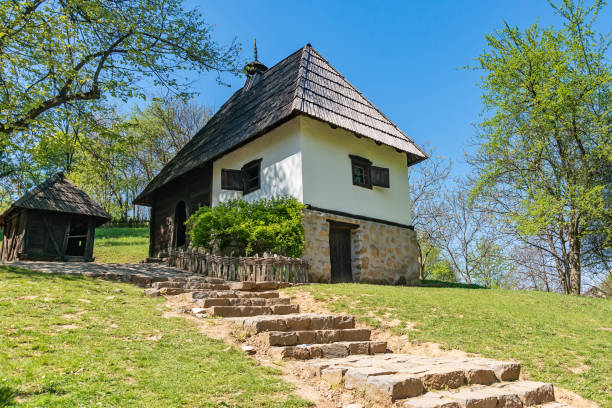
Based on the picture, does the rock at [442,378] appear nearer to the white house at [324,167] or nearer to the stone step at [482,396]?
the stone step at [482,396]

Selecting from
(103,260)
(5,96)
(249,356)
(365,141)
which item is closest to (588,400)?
(249,356)

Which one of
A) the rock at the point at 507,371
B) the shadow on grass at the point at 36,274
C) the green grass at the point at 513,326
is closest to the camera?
the rock at the point at 507,371

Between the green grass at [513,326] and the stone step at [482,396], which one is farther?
the green grass at [513,326]

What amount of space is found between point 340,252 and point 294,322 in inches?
278

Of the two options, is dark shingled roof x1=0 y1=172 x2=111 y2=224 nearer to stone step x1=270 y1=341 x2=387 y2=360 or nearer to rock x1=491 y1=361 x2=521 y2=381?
stone step x1=270 y1=341 x2=387 y2=360

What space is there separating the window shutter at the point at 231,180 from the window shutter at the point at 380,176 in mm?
4327

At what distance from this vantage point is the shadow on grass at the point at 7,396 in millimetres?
3008

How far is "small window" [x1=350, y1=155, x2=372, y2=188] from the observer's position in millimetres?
13413

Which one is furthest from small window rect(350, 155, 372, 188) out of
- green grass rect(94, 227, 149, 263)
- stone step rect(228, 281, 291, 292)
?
green grass rect(94, 227, 149, 263)

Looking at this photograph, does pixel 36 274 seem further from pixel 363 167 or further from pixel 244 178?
pixel 363 167

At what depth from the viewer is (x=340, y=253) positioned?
1282 centimetres

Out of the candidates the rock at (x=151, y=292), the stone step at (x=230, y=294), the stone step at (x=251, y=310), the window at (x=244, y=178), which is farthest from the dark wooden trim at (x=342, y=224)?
the rock at (x=151, y=292)

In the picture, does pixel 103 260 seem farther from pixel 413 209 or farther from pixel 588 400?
pixel 588 400

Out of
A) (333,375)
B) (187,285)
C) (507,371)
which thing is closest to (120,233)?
(187,285)
